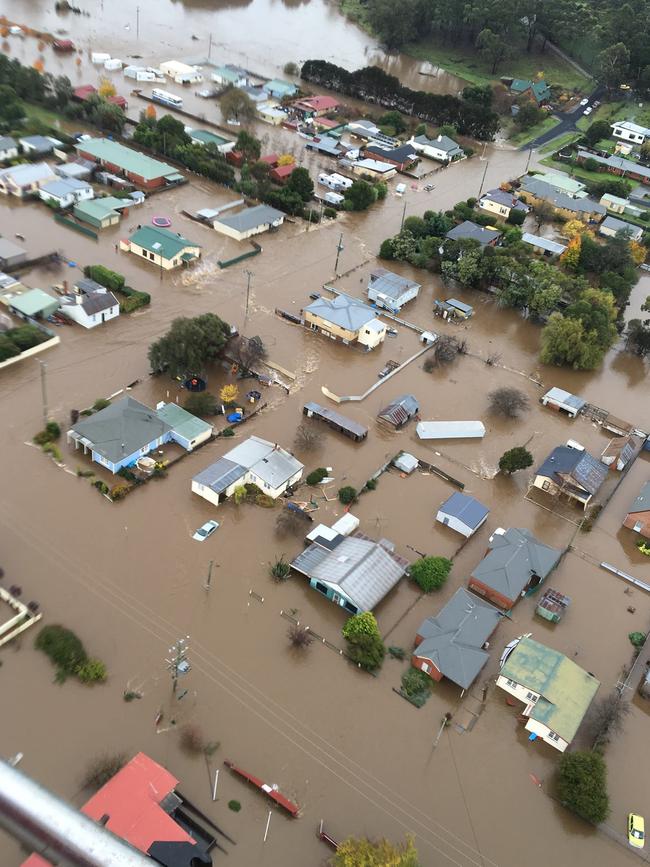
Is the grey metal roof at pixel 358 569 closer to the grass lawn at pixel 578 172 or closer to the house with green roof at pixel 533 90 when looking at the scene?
the grass lawn at pixel 578 172

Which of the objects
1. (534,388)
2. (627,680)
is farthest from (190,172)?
(627,680)

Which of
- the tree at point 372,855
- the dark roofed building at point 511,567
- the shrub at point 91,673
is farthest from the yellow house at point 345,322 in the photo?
the tree at point 372,855

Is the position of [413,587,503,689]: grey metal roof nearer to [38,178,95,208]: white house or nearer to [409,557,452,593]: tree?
[409,557,452,593]: tree

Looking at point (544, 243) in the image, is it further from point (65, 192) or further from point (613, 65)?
point (613, 65)

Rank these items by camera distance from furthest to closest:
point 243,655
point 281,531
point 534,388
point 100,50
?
point 100,50
point 534,388
point 281,531
point 243,655

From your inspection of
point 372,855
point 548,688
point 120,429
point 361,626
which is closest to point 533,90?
point 120,429

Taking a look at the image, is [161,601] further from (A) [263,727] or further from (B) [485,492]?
(B) [485,492]
